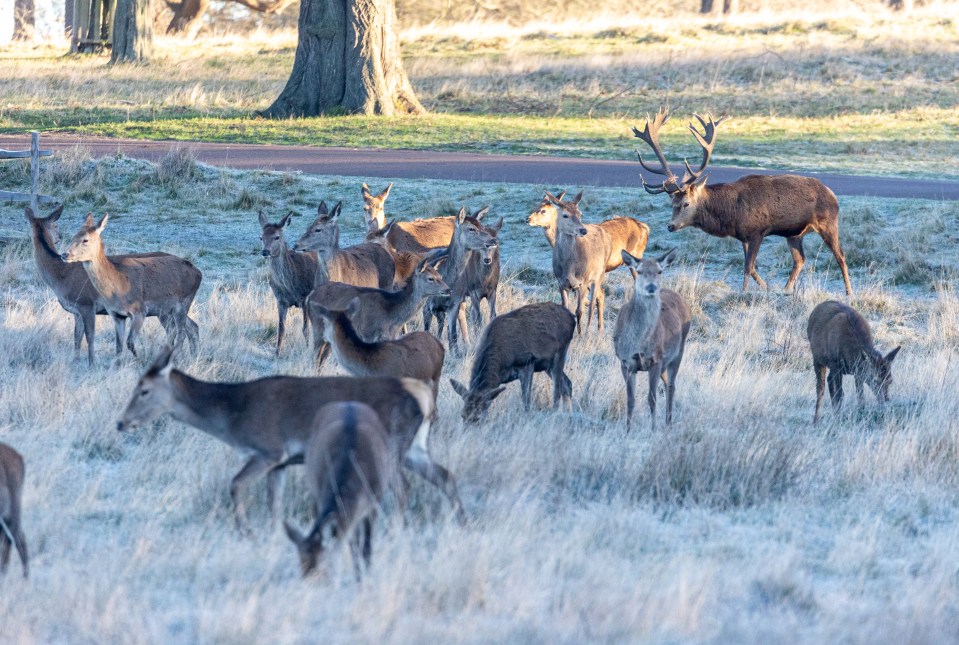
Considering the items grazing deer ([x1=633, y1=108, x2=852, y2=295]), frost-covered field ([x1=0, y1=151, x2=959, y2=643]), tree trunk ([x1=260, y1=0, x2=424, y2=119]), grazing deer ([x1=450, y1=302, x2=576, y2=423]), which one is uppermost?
tree trunk ([x1=260, y1=0, x2=424, y2=119])

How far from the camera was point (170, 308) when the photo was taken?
1249 centimetres

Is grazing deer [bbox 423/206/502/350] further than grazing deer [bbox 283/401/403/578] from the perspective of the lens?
Yes

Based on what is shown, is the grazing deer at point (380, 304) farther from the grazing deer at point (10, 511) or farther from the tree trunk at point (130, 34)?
the tree trunk at point (130, 34)

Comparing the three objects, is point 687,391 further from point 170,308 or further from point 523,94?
point 523,94

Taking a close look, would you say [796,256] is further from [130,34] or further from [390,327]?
[130,34]

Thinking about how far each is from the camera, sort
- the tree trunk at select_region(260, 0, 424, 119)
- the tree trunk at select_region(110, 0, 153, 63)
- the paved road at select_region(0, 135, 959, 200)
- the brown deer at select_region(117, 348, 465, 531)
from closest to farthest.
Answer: the brown deer at select_region(117, 348, 465, 531), the paved road at select_region(0, 135, 959, 200), the tree trunk at select_region(260, 0, 424, 119), the tree trunk at select_region(110, 0, 153, 63)

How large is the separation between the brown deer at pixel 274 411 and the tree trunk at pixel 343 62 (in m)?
22.1

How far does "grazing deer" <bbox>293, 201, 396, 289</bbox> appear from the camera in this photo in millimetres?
13367

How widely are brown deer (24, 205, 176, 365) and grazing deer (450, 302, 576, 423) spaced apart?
12.6ft

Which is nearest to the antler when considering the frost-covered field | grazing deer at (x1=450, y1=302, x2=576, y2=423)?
the frost-covered field

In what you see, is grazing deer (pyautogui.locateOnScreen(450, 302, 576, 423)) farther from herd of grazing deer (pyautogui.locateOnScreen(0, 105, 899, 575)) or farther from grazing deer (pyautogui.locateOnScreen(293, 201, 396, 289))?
grazing deer (pyautogui.locateOnScreen(293, 201, 396, 289))

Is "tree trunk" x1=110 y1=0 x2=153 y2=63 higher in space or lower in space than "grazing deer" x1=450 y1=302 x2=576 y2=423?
higher

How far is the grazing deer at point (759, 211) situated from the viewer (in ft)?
54.9

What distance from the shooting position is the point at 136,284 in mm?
12297
